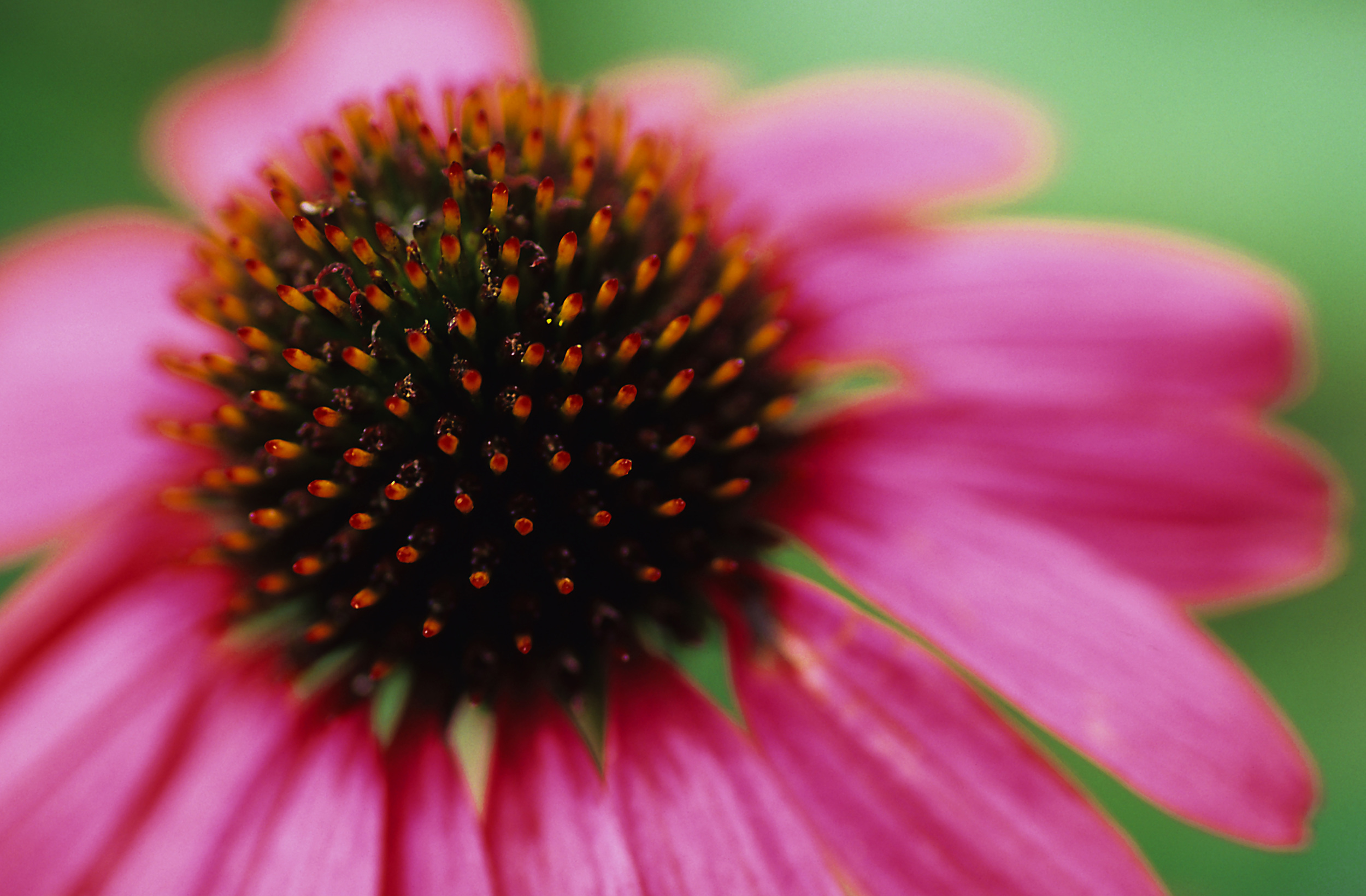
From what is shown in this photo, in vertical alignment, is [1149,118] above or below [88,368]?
below

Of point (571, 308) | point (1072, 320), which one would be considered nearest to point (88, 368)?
point (571, 308)

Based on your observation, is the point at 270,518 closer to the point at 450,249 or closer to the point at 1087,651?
the point at 450,249

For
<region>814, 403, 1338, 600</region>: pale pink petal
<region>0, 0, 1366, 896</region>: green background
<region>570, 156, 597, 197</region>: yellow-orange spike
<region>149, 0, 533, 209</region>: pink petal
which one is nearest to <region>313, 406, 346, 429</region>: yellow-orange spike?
<region>570, 156, 597, 197</region>: yellow-orange spike

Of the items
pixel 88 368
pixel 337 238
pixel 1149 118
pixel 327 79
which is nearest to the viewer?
pixel 337 238

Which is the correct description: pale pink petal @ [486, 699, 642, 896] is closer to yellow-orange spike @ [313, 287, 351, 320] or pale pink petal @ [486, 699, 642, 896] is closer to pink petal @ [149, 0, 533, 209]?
yellow-orange spike @ [313, 287, 351, 320]

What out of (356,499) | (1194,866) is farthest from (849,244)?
(1194,866)

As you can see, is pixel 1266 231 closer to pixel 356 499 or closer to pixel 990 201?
pixel 990 201
